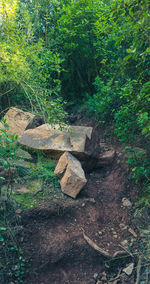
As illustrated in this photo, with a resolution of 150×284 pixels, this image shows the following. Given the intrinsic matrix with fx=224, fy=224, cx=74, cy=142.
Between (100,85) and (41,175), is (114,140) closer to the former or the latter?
(100,85)

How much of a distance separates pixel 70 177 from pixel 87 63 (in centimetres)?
382

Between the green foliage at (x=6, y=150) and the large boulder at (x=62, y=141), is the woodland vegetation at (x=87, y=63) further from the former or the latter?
the large boulder at (x=62, y=141)

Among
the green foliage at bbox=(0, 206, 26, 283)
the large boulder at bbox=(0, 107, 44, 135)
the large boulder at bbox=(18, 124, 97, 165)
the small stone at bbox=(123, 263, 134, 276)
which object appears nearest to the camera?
the green foliage at bbox=(0, 206, 26, 283)

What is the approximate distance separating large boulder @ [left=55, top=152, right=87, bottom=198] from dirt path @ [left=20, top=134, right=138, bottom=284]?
0.17 meters

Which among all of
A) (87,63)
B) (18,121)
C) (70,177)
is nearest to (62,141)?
(70,177)

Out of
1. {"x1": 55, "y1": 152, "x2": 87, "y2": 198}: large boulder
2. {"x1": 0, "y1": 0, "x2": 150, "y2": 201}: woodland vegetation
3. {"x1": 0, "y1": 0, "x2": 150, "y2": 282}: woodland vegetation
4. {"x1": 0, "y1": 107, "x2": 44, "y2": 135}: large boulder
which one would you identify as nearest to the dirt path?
{"x1": 55, "y1": 152, "x2": 87, "y2": 198}: large boulder

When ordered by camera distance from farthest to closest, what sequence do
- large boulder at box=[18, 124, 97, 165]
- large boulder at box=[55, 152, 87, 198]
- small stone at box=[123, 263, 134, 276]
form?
large boulder at box=[18, 124, 97, 165] < large boulder at box=[55, 152, 87, 198] < small stone at box=[123, 263, 134, 276]

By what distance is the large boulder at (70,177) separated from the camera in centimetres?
318

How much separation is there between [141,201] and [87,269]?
1162mm

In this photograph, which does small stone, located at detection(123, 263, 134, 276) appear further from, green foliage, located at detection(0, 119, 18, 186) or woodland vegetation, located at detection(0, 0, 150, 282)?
green foliage, located at detection(0, 119, 18, 186)

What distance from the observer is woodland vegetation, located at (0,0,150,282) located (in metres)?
2.71

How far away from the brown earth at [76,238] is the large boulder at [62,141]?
66 centimetres

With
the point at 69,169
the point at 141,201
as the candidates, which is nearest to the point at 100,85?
the point at 69,169

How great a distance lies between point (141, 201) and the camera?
10.5ft
